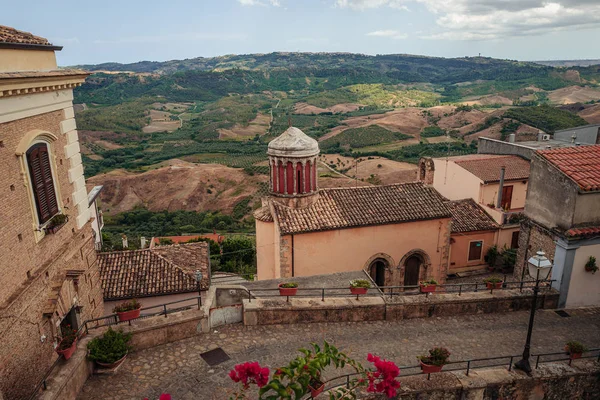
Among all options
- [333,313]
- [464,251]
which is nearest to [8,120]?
[333,313]

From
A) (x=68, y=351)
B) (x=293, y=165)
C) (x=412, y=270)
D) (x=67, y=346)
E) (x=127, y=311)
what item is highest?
(x=293, y=165)

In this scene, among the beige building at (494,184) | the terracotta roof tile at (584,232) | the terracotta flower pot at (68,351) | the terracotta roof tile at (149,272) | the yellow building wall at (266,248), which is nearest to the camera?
the terracotta flower pot at (68,351)

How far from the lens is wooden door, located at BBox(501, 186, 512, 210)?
28.7 m

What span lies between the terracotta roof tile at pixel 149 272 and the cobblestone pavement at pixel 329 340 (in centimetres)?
944

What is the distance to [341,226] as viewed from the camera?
66.2 feet

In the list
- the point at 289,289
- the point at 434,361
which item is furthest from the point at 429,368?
the point at 289,289

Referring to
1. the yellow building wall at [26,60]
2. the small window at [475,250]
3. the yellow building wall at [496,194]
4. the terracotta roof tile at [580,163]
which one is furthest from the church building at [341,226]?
the yellow building wall at [26,60]

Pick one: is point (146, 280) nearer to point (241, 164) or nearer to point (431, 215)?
point (431, 215)

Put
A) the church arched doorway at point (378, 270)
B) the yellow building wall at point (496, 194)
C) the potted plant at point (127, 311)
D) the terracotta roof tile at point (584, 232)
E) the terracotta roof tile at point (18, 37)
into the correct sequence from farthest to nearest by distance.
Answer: the yellow building wall at point (496, 194), the church arched doorway at point (378, 270), the terracotta roof tile at point (584, 232), the potted plant at point (127, 311), the terracotta roof tile at point (18, 37)

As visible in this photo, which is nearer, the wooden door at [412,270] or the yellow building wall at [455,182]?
the wooden door at [412,270]

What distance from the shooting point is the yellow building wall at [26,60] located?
8.88 m

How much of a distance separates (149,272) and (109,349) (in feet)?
38.9

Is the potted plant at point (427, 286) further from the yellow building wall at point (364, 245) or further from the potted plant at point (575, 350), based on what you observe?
the yellow building wall at point (364, 245)

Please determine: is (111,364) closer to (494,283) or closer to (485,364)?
(485,364)
